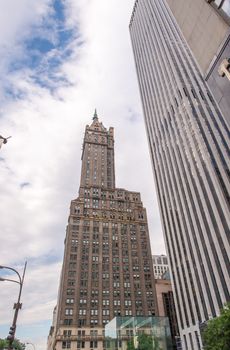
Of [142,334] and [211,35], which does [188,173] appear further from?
[211,35]

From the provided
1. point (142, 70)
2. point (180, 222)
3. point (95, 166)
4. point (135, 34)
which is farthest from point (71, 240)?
point (135, 34)

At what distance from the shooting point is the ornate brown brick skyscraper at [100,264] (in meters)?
86.9

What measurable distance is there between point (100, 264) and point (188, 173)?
61.9 meters

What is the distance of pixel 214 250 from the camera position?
159ft

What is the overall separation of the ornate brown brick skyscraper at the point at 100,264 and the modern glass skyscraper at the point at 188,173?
38.6 m

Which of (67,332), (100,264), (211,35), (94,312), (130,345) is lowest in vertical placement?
(130,345)

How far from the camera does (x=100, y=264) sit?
103 m

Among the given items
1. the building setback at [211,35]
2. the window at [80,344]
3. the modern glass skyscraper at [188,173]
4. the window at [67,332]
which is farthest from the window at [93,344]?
the building setback at [211,35]

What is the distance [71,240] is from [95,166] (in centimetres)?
4898

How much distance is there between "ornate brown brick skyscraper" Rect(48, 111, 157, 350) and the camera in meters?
86.9

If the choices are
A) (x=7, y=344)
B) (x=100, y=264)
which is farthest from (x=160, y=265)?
(x=7, y=344)

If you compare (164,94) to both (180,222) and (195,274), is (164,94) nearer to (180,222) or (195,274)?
(180,222)

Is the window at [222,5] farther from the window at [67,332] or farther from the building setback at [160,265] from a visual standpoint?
the building setback at [160,265]

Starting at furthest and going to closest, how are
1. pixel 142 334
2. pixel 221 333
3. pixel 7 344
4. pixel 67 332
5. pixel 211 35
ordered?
pixel 67 332 < pixel 7 344 < pixel 142 334 < pixel 221 333 < pixel 211 35
